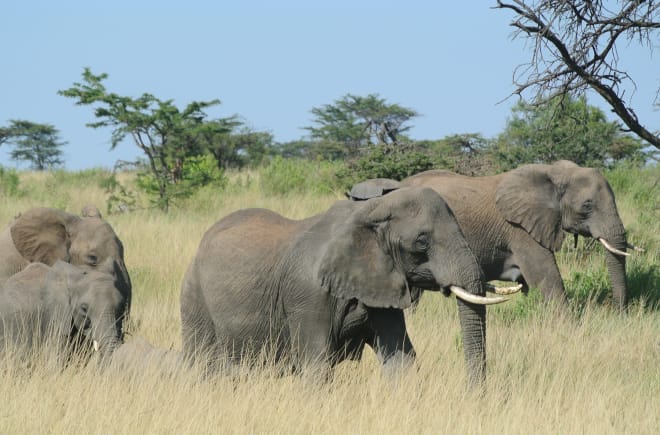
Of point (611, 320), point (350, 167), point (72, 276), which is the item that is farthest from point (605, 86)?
point (350, 167)

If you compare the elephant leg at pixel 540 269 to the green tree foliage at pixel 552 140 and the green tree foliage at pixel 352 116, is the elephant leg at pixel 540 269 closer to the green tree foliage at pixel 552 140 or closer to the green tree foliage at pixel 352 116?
the green tree foliage at pixel 552 140

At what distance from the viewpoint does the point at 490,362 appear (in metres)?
7.09

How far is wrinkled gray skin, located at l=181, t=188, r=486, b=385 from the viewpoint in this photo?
548 cm

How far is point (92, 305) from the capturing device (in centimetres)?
697

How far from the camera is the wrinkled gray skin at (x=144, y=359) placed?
6379mm

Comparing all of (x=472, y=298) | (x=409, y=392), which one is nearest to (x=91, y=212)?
Result: (x=409, y=392)

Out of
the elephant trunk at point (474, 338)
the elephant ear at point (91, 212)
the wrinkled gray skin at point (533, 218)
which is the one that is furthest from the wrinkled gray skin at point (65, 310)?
the wrinkled gray skin at point (533, 218)

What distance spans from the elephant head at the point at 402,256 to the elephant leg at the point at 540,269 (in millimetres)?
3701

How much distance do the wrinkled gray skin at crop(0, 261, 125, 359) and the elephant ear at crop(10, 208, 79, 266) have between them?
1.66 meters

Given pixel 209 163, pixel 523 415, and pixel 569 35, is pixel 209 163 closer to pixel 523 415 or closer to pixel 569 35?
pixel 569 35

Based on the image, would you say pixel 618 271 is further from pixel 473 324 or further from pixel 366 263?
pixel 366 263

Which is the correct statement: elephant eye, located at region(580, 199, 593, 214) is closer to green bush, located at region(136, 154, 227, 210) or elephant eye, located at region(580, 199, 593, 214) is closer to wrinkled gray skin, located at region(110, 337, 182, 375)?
wrinkled gray skin, located at region(110, 337, 182, 375)

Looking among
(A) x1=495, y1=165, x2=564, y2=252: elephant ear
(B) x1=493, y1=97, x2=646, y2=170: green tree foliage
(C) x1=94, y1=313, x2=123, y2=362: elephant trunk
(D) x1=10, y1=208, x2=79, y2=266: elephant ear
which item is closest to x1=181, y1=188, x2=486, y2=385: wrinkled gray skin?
(C) x1=94, y1=313, x2=123, y2=362: elephant trunk

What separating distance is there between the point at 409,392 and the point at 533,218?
13.8 feet
